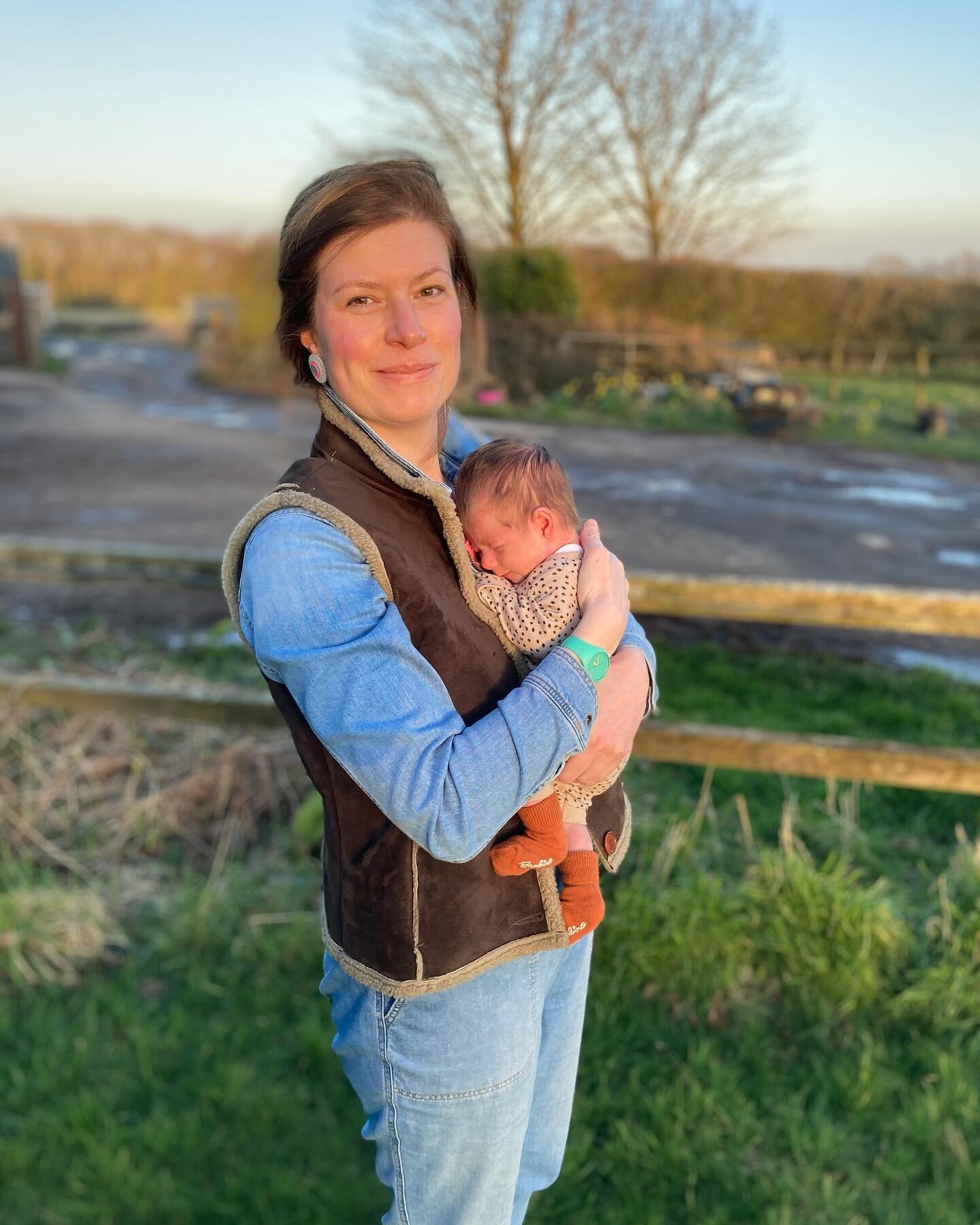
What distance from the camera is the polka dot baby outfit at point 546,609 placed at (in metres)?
1.30

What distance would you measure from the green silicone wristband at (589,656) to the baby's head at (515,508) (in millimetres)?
207

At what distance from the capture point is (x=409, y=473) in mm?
1246

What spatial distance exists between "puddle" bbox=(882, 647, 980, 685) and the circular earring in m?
4.91

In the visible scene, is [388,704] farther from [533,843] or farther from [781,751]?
[781,751]

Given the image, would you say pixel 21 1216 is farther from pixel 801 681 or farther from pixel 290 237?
pixel 801 681

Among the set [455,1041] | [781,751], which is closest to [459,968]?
[455,1041]

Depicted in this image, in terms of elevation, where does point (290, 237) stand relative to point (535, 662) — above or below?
above

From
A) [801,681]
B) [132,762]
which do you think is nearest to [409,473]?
[132,762]

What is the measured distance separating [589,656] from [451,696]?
19 cm

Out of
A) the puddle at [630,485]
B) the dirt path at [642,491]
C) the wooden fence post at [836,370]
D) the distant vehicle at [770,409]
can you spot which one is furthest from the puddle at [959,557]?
the wooden fence post at [836,370]

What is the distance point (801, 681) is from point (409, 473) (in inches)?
172

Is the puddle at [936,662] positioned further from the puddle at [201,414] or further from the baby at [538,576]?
the puddle at [201,414]

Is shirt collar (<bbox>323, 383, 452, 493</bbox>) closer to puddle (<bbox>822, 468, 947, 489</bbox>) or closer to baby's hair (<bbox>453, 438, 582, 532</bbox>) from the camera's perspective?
baby's hair (<bbox>453, 438, 582, 532</bbox>)

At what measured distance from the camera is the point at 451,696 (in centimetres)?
119
